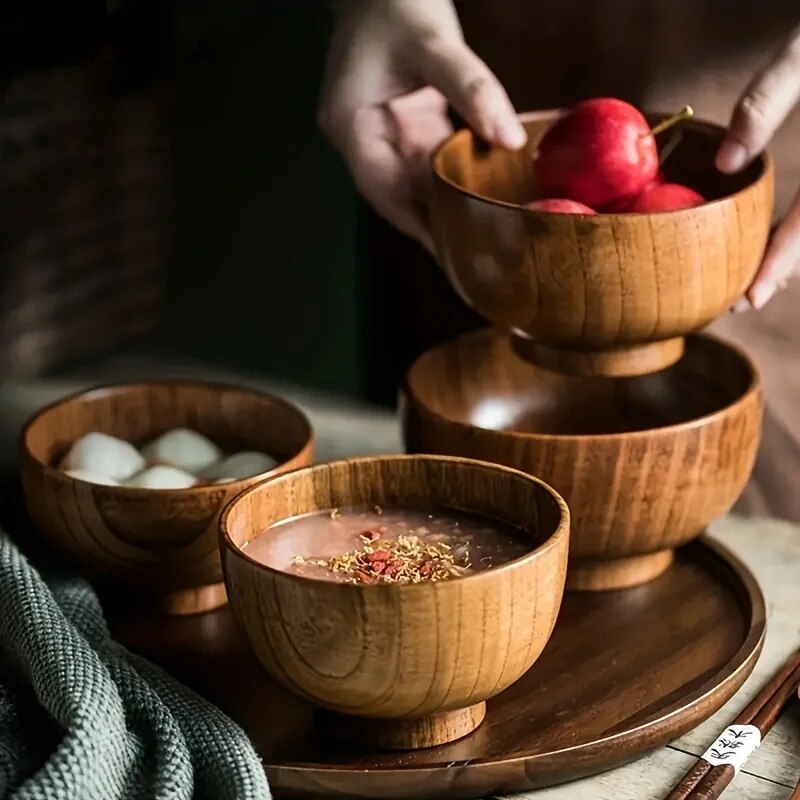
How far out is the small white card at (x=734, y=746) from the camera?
2.35ft

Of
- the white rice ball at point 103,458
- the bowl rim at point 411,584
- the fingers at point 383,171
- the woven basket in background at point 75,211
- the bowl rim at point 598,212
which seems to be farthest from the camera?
the woven basket in background at point 75,211

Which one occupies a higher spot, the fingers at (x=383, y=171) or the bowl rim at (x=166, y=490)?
the fingers at (x=383, y=171)

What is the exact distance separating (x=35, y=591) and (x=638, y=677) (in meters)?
0.32

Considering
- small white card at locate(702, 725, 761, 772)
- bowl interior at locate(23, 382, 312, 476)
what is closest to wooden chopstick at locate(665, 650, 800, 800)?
small white card at locate(702, 725, 761, 772)

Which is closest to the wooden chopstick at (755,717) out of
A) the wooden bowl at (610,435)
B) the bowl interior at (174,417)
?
the wooden bowl at (610,435)

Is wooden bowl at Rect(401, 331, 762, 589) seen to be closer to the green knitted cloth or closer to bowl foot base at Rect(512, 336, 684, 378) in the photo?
bowl foot base at Rect(512, 336, 684, 378)

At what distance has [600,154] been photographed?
0.83 meters

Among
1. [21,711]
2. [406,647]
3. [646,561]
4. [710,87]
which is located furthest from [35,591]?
[710,87]

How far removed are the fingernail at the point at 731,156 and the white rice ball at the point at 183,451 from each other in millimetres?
357

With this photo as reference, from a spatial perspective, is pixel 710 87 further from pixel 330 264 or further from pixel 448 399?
pixel 330 264

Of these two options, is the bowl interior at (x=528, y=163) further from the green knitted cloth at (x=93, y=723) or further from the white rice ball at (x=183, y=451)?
the green knitted cloth at (x=93, y=723)

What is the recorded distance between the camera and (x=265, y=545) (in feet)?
2.44

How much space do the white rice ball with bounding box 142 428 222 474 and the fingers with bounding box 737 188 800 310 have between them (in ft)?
1.13

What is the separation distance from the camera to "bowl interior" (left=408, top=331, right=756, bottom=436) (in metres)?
0.95
